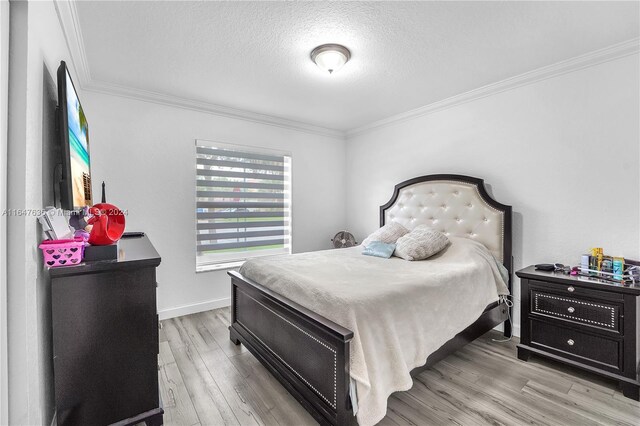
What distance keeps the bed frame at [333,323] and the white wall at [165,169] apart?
3.28 ft

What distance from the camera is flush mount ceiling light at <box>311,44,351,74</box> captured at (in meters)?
2.19

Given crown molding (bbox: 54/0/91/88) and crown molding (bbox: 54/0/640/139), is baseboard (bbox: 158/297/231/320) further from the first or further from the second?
crown molding (bbox: 54/0/91/88)

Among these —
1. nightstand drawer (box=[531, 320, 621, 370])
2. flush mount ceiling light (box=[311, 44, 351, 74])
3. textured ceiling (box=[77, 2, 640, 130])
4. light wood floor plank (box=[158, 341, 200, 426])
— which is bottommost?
light wood floor plank (box=[158, 341, 200, 426])

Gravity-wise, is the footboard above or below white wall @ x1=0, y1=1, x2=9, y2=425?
below

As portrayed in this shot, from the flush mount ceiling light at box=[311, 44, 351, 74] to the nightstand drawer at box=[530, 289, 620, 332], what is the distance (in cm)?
238

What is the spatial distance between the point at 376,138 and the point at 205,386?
11.7 feet

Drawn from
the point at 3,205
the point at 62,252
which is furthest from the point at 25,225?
the point at 62,252

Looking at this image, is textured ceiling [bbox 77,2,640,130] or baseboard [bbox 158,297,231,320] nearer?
textured ceiling [bbox 77,2,640,130]

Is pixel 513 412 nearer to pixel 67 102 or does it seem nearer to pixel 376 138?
pixel 67 102

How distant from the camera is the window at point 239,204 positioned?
138 inches

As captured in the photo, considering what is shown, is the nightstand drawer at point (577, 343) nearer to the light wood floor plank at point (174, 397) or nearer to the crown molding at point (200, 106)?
the light wood floor plank at point (174, 397)

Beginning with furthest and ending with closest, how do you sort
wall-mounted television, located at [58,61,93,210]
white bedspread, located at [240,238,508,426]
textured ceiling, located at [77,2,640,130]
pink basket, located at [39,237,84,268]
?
textured ceiling, located at [77,2,640,130] < white bedspread, located at [240,238,508,426] < wall-mounted television, located at [58,61,93,210] < pink basket, located at [39,237,84,268]

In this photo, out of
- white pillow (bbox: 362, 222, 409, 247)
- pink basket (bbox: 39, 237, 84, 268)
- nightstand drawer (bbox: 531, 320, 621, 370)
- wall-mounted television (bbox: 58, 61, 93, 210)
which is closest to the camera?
pink basket (bbox: 39, 237, 84, 268)

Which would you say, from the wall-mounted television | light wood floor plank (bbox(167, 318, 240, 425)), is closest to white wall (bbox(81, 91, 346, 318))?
light wood floor plank (bbox(167, 318, 240, 425))
